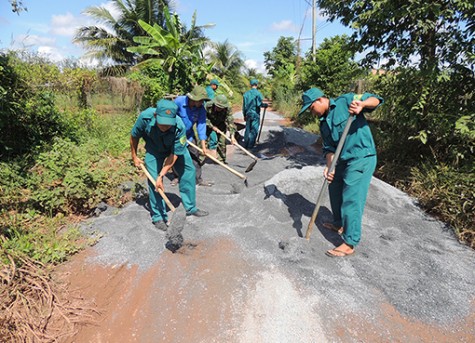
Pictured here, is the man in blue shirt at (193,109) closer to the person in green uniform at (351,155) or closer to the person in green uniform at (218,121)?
the person in green uniform at (218,121)

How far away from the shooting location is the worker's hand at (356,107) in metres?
2.48

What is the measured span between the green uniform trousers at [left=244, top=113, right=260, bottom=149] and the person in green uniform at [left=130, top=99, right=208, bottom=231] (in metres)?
3.90

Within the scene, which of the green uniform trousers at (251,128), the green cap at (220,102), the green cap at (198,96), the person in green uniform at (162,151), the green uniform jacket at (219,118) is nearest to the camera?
the person in green uniform at (162,151)

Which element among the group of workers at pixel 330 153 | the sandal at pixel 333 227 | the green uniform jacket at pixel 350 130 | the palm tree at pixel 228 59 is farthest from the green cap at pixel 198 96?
the palm tree at pixel 228 59

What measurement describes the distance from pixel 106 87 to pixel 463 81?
7.41 metres

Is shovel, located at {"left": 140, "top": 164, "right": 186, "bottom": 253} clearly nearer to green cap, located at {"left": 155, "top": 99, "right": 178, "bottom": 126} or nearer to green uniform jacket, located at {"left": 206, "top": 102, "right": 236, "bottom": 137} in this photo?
green cap, located at {"left": 155, "top": 99, "right": 178, "bottom": 126}

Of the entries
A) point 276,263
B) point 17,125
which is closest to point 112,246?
point 276,263

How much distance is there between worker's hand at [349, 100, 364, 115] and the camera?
248cm

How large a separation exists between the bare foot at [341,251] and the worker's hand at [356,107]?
128 cm

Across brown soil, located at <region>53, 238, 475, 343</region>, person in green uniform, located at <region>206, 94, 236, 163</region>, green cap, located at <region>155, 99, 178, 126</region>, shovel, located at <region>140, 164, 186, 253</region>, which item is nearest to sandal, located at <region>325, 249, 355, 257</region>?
brown soil, located at <region>53, 238, 475, 343</region>

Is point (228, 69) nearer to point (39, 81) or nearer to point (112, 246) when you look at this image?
point (39, 81)

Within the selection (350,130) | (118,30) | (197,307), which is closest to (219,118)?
(350,130)

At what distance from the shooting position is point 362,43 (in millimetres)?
4621

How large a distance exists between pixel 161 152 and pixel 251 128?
4.22 metres
